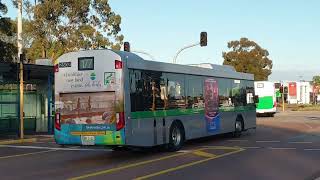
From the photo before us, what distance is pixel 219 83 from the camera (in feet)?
71.9

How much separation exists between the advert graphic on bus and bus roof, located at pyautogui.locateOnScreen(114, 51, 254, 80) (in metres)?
0.40

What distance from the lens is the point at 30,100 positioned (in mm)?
29594

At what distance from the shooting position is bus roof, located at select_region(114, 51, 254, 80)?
15859 mm

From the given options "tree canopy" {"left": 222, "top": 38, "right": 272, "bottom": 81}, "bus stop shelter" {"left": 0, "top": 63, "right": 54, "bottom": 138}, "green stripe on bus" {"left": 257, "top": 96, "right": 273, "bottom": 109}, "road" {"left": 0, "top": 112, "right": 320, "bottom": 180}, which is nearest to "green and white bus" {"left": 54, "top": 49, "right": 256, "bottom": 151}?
"road" {"left": 0, "top": 112, "right": 320, "bottom": 180}

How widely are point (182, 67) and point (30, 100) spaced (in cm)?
1307

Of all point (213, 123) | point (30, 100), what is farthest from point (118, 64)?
point (30, 100)

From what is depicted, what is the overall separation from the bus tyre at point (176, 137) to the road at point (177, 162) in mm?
270

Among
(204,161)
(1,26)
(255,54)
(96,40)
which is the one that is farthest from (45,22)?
(255,54)

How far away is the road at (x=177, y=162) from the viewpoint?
12.6 meters

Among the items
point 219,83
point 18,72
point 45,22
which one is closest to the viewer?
Result: point 219,83

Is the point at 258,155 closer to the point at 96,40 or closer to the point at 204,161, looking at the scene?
the point at 204,161

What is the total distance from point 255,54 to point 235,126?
76.6 metres

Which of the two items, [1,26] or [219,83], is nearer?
[219,83]

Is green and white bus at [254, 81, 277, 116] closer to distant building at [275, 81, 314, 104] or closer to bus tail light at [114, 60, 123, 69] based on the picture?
bus tail light at [114, 60, 123, 69]
